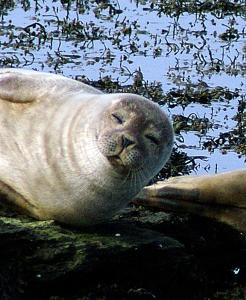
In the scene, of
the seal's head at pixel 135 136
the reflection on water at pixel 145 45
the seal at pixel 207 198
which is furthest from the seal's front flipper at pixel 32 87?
the reflection on water at pixel 145 45

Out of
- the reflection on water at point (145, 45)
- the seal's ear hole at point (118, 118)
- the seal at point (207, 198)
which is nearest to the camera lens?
the seal's ear hole at point (118, 118)

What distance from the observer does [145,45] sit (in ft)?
50.1

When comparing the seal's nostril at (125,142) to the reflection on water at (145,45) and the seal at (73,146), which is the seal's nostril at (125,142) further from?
the reflection on water at (145,45)

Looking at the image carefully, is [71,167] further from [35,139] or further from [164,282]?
[164,282]

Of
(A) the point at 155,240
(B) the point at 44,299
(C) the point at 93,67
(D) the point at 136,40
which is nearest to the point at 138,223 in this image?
(A) the point at 155,240

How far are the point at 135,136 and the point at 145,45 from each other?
8033 millimetres

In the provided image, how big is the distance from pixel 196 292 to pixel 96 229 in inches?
26.5

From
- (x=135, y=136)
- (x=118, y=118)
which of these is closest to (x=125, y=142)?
(x=135, y=136)

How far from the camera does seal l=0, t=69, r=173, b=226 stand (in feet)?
24.1

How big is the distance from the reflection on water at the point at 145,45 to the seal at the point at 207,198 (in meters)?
2.77

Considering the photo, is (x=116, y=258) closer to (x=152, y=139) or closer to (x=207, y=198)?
(x=152, y=139)

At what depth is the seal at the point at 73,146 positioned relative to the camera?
24.1ft

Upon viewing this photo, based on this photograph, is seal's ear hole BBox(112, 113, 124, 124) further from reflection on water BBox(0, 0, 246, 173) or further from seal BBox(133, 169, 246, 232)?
reflection on water BBox(0, 0, 246, 173)

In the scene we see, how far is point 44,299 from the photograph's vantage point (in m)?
7.35
